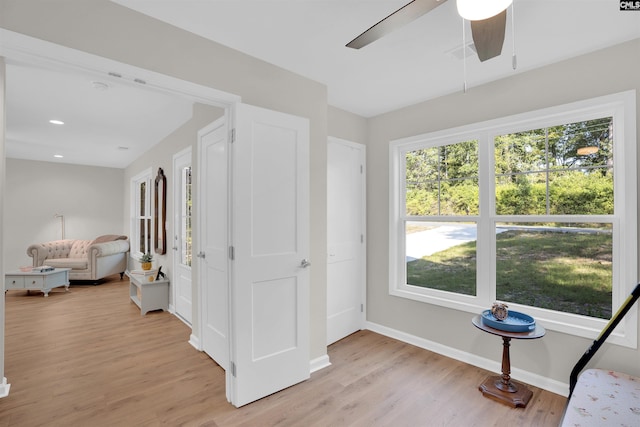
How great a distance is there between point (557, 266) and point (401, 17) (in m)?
2.40

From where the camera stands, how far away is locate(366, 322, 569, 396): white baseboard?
2.38m

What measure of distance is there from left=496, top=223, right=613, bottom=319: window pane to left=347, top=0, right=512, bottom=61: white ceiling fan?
5.71ft

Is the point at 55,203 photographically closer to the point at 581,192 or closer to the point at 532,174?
the point at 532,174

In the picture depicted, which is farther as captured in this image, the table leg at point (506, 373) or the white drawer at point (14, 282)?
the white drawer at point (14, 282)

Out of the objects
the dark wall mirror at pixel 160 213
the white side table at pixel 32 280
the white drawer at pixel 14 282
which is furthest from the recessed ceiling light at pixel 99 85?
the white drawer at pixel 14 282

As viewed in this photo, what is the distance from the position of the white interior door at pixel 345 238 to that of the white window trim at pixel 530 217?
37cm

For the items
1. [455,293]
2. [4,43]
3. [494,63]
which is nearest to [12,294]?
[4,43]

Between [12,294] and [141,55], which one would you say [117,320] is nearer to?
[12,294]

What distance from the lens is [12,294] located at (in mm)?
5301

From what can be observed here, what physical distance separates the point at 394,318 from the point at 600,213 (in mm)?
2093

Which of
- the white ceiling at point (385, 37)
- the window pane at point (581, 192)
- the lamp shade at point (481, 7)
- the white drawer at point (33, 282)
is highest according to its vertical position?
the white ceiling at point (385, 37)

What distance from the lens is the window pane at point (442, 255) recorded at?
3045mm

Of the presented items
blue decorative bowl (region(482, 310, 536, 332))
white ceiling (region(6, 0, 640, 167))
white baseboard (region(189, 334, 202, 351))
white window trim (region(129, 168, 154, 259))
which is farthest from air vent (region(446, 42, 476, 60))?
white window trim (region(129, 168, 154, 259))

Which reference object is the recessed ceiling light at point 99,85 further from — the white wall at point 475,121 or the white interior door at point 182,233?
the white wall at point 475,121
